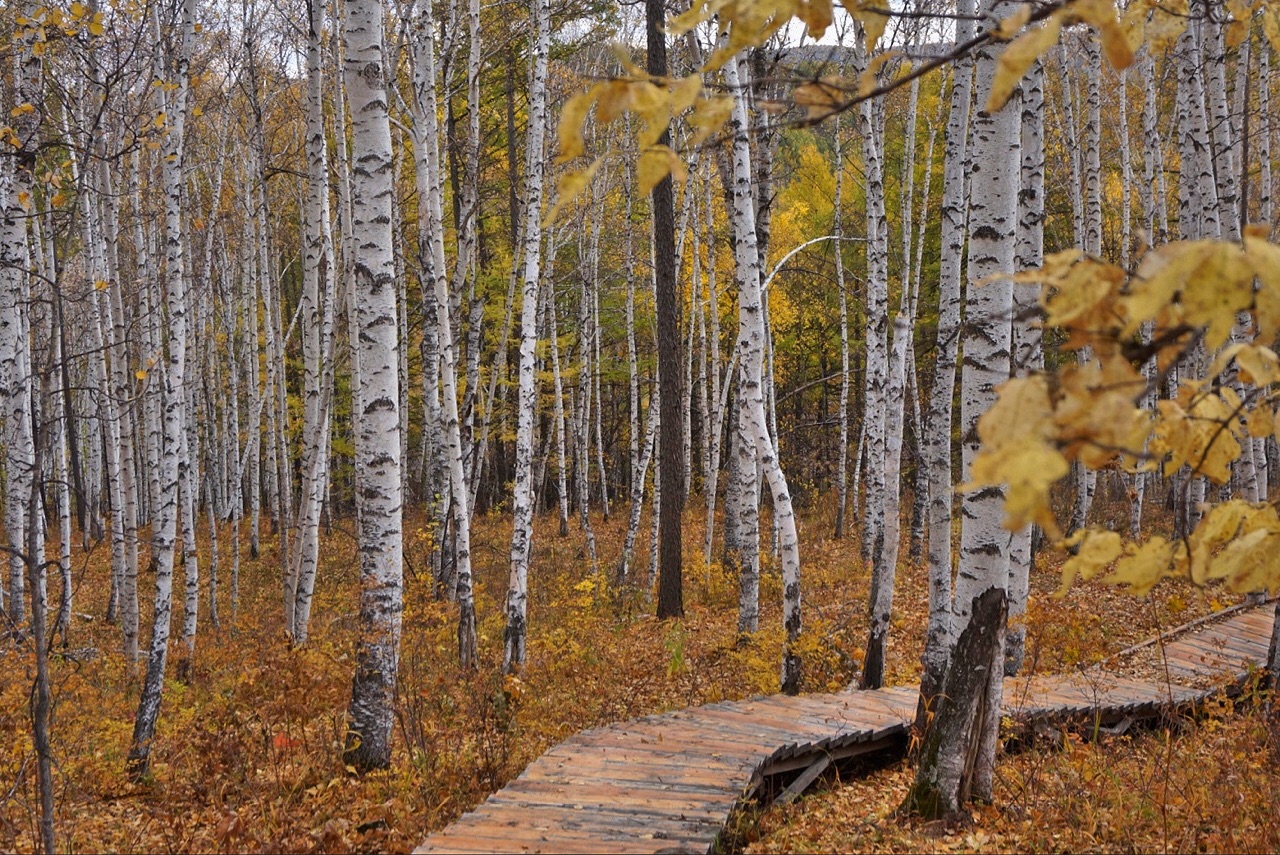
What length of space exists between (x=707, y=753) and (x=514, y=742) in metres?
1.45

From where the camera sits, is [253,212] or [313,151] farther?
[253,212]

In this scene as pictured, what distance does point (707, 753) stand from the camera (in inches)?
219

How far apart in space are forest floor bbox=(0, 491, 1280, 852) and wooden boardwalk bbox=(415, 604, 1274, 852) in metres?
0.28

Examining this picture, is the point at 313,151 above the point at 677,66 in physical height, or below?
below

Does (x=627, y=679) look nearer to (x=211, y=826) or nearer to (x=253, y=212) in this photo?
(x=211, y=826)

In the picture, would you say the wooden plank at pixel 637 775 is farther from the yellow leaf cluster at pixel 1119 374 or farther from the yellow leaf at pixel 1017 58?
the yellow leaf at pixel 1017 58

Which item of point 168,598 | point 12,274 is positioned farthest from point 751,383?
point 12,274

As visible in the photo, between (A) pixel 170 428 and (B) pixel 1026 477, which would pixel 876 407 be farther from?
(B) pixel 1026 477

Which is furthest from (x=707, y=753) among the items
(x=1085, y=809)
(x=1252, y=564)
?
(x=1252, y=564)

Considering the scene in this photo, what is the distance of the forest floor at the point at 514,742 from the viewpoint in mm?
4574

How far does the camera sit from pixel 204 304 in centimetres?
1928

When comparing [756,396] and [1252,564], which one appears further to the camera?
[756,396]

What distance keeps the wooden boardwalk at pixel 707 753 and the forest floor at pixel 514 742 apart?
28 cm

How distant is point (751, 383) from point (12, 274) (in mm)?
5813
